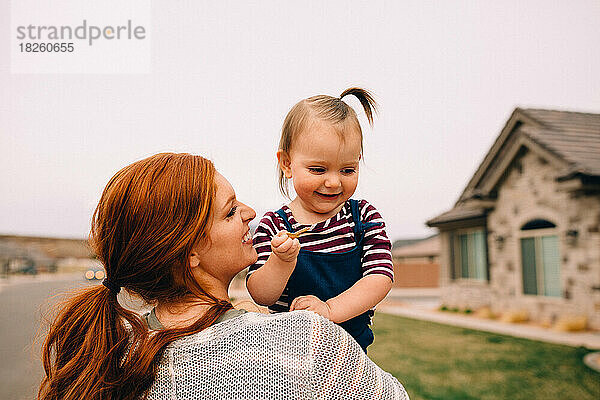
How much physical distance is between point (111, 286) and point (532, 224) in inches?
380

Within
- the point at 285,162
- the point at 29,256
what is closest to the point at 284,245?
the point at 285,162

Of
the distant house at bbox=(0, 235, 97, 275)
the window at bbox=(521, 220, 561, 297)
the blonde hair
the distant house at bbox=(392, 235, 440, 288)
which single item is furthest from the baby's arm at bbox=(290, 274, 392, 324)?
the distant house at bbox=(392, 235, 440, 288)

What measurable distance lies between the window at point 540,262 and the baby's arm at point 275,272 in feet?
28.6

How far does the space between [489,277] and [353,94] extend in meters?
10.0

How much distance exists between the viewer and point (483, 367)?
717 cm

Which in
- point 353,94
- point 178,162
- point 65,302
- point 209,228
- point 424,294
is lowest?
point 424,294

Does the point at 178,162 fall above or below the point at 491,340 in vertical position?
above

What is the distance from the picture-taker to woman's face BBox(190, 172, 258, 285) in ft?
3.83

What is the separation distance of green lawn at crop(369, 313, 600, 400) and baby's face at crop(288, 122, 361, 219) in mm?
4953

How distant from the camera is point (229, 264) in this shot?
120 centimetres

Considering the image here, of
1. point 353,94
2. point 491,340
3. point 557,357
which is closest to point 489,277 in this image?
point 491,340

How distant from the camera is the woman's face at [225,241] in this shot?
117 centimetres

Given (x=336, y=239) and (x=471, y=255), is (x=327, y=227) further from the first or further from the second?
(x=471, y=255)

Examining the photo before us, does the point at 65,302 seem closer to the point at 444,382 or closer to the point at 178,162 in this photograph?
the point at 178,162
